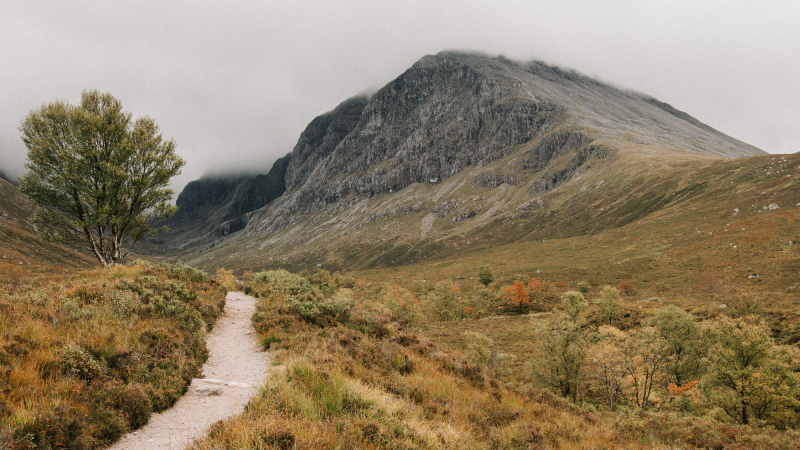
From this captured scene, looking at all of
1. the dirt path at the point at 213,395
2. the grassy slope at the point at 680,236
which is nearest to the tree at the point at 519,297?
the grassy slope at the point at 680,236

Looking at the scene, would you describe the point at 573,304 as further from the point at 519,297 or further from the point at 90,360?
the point at 90,360

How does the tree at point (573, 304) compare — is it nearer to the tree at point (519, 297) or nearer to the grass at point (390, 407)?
the tree at point (519, 297)

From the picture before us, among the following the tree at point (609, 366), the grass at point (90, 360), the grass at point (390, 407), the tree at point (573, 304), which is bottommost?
the tree at point (573, 304)

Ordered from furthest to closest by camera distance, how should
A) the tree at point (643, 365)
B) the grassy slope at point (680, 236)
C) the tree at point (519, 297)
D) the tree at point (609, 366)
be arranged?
1. the grassy slope at point (680, 236)
2. the tree at point (519, 297)
3. the tree at point (609, 366)
4. the tree at point (643, 365)

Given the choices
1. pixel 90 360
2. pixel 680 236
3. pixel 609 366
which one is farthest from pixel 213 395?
pixel 680 236

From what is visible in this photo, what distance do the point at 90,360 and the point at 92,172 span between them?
17045mm

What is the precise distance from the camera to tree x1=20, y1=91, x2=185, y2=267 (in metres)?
17.2

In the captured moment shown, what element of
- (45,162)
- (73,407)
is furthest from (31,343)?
(45,162)

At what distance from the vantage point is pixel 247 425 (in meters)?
5.25

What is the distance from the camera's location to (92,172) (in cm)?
1795

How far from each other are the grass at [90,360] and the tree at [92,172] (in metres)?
8.41

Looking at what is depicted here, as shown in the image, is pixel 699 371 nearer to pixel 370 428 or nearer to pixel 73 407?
pixel 370 428

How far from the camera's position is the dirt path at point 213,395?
567cm

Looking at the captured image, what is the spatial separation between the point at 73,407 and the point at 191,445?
2012 mm
